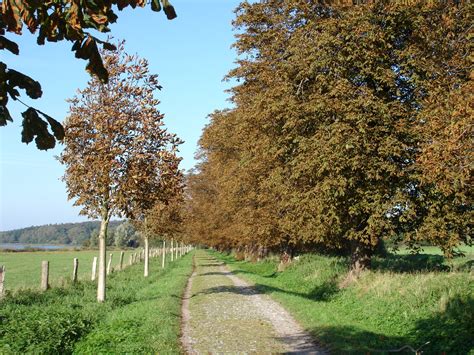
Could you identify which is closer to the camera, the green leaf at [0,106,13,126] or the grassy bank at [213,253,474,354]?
the green leaf at [0,106,13,126]

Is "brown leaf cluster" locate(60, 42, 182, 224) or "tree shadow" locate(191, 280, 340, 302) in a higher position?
"brown leaf cluster" locate(60, 42, 182, 224)

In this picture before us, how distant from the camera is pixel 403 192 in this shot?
15.0m

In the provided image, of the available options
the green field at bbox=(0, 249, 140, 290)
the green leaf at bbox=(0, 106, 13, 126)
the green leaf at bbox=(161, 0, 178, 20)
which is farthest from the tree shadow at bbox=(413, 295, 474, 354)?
the green field at bbox=(0, 249, 140, 290)

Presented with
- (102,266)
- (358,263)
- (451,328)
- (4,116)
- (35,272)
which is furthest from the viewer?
(35,272)

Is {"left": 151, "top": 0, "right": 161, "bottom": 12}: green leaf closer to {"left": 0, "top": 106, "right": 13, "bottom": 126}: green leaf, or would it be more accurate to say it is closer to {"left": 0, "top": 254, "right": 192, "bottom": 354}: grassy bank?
{"left": 0, "top": 106, "right": 13, "bottom": 126}: green leaf

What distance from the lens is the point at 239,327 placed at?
1230cm

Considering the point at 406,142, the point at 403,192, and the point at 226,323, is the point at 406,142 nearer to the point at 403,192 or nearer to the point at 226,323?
the point at 403,192

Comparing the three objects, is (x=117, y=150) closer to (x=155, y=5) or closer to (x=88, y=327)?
(x=88, y=327)

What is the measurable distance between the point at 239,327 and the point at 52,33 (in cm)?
1059

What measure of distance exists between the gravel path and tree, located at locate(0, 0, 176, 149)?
770cm

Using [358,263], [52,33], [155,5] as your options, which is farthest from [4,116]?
[358,263]

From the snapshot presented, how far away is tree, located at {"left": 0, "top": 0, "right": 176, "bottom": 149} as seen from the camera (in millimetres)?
2805

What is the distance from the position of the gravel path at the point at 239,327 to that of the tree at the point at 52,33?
7703 millimetres

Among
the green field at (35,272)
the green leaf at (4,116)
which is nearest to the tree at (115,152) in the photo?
the green field at (35,272)
